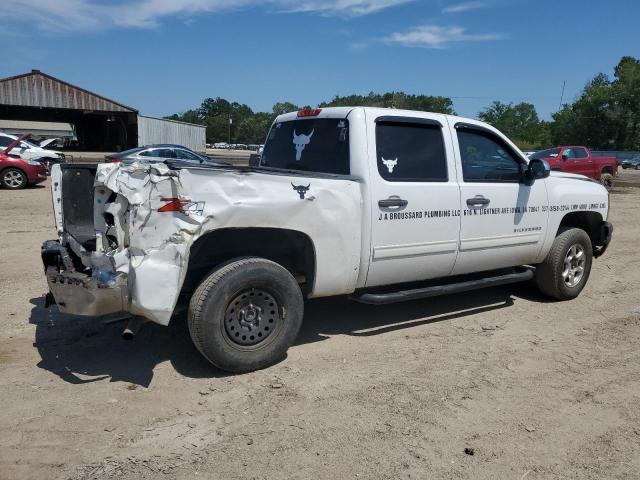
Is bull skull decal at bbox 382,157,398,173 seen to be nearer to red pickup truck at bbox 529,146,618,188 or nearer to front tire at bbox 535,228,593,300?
front tire at bbox 535,228,593,300

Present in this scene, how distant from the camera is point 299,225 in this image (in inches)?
163

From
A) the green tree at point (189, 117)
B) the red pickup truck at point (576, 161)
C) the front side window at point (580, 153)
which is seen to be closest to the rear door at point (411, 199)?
the red pickup truck at point (576, 161)

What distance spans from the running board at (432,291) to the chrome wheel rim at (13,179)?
563 inches

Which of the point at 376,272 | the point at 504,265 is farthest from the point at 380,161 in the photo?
the point at 504,265

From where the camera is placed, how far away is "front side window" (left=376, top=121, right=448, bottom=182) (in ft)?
15.3

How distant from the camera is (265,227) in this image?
4012mm

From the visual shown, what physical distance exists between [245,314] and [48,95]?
127 feet

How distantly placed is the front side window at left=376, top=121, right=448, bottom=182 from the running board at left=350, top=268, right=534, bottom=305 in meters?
0.99

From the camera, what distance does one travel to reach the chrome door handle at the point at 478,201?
5098 mm

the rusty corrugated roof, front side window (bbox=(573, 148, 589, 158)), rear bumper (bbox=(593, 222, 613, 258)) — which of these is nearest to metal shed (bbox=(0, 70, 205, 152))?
the rusty corrugated roof

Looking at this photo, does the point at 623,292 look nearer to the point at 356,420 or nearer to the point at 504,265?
the point at 504,265

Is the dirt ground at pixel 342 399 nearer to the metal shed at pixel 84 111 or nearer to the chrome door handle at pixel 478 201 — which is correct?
the chrome door handle at pixel 478 201

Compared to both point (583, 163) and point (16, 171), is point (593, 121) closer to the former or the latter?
point (583, 163)

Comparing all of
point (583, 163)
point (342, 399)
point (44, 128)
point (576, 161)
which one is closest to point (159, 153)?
point (342, 399)
